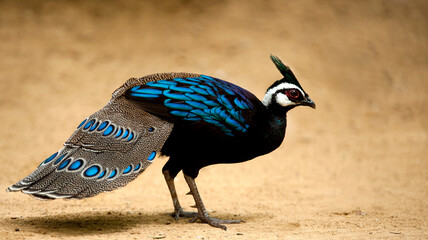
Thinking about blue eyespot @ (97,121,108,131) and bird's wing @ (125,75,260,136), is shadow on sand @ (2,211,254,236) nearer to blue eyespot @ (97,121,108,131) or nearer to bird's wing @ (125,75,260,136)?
blue eyespot @ (97,121,108,131)

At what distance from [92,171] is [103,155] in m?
0.20

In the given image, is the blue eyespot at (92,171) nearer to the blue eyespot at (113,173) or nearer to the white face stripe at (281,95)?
the blue eyespot at (113,173)

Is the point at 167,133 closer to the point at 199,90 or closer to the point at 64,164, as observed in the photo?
the point at 199,90

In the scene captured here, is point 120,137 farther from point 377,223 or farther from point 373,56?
point 373,56

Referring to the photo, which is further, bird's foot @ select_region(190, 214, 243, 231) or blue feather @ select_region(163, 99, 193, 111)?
bird's foot @ select_region(190, 214, 243, 231)

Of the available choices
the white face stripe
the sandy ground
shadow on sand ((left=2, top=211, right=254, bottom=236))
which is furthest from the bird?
the sandy ground

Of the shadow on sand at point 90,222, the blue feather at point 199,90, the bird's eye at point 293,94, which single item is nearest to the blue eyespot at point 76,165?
the shadow on sand at point 90,222

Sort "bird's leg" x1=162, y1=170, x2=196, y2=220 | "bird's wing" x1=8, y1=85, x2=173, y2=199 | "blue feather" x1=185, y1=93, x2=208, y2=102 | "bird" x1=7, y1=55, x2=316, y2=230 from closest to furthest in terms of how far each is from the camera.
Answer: "bird's wing" x1=8, y1=85, x2=173, y2=199 → "bird" x1=7, y1=55, x2=316, y2=230 → "blue feather" x1=185, y1=93, x2=208, y2=102 → "bird's leg" x1=162, y1=170, x2=196, y2=220

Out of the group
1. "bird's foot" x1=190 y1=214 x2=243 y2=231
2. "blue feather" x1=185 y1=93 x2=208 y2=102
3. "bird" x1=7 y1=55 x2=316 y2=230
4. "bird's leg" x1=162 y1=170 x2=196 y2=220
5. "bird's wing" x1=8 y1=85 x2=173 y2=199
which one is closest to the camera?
"bird's wing" x1=8 y1=85 x2=173 y2=199

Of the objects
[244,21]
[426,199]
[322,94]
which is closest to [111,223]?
[426,199]

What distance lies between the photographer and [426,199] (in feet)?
22.9

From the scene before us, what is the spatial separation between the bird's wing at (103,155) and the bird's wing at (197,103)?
122 millimetres

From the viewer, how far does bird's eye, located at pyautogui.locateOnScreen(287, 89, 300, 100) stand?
5.49 metres

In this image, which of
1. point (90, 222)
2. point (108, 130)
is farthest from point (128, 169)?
point (90, 222)
